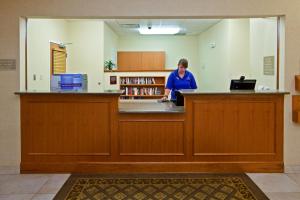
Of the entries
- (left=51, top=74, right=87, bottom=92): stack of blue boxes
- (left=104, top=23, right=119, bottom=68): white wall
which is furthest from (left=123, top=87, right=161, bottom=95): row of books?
(left=51, top=74, right=87, bottom=92): stack of blue boxes

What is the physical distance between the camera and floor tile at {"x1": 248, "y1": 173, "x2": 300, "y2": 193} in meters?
4.07

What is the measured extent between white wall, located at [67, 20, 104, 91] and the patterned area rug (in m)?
4.86

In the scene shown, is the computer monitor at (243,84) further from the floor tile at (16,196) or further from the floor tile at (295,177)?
the floor tile at (16,196)

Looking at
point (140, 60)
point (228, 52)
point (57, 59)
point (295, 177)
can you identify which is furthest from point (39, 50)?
point (140, 60)

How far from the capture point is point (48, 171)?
4723 millimetres

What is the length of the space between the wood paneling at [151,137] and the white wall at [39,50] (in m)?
2.29

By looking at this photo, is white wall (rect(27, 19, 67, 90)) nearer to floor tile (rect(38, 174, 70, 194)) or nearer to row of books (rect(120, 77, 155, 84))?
floor tile (rect(38, 174, 70, 194))

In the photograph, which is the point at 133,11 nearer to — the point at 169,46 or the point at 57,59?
the point at 57,59

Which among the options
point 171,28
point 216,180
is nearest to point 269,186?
point 216,180

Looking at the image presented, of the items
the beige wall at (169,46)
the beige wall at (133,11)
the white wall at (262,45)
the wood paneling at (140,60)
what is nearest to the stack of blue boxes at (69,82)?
the beige wall at (133,11)

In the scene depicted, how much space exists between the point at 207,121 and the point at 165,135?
0.58 m

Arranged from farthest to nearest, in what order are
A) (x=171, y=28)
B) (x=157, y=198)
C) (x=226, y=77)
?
(x=171, y=28) < (x=226, y=77) < (x=157, y=198)

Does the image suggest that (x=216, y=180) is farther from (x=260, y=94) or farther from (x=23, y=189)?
(x=23, y=189)

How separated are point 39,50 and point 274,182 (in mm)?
4561
